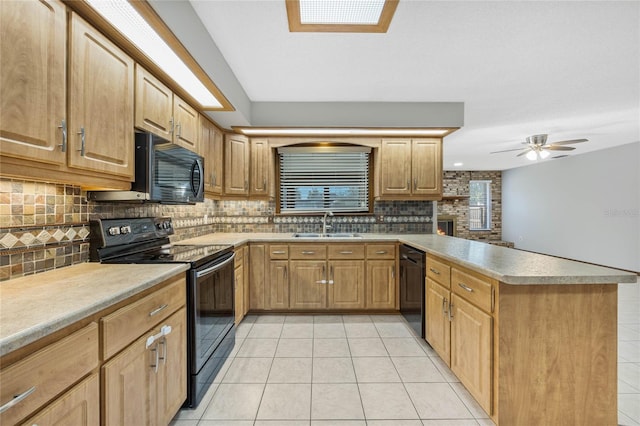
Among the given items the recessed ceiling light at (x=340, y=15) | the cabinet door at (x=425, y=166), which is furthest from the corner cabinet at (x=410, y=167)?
the recessed ceiling light at (x=340, y=15)

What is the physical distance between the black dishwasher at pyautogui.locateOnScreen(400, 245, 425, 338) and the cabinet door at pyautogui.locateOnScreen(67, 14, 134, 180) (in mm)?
2364

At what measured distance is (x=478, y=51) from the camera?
7.50 ft

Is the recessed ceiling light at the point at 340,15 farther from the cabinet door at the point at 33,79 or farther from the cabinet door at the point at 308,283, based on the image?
the cabinet door at the point at 308,283

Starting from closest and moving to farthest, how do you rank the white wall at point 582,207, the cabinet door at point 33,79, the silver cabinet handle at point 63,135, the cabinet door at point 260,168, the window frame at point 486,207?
1. the cabinet door at point 33,79
2. the silver cabinet handle at point 63,135
3. the cabinet door at point 260,168
4. the white wall at point 582,207
5. the window frame at point 486,207

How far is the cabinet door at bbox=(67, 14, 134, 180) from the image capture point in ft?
4.34

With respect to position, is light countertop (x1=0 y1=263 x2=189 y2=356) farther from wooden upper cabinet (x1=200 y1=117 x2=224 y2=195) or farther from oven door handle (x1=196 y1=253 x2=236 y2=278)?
wooden upper cabinet (x1=200 y1=117 x2=224 y2=195)

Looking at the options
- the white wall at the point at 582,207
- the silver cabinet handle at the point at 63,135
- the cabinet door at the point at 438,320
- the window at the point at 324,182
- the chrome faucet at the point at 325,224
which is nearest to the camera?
the silver cabinet handle at the point at 63,135

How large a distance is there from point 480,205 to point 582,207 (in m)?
2.80

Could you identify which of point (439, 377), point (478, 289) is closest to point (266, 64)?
point (478, 289)

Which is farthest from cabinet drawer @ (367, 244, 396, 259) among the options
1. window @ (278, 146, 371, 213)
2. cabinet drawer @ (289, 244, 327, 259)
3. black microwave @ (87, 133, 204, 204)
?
black microwave @ (87, 133, 204, 204)

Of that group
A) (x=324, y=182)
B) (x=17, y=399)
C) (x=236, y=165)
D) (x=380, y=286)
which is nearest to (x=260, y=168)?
(x=236, y=165)

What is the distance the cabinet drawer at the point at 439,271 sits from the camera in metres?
2.14

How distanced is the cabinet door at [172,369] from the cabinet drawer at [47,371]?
457 mm

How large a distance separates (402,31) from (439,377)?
249cm
